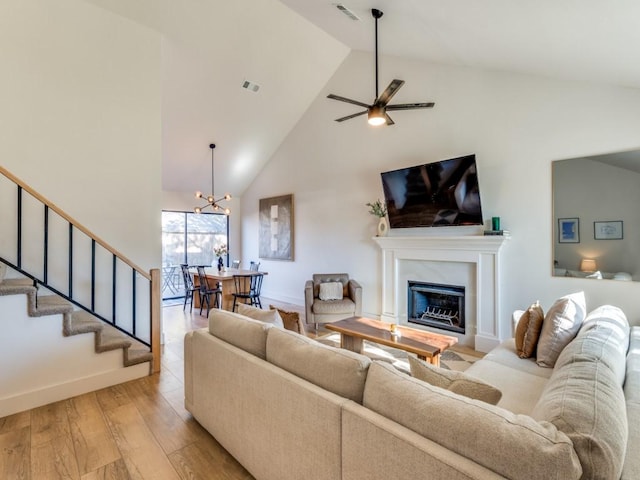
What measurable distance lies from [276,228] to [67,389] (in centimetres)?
495

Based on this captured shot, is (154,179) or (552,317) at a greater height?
(154,179)

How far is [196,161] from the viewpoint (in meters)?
6.82

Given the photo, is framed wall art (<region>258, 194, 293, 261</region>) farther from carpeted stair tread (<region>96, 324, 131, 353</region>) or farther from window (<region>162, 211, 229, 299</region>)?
carpeted stair tread (<region>96, 324, 131, 353</region>)

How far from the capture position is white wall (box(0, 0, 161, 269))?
3.24 metres

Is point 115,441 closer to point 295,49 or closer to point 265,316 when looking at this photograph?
point 265,316

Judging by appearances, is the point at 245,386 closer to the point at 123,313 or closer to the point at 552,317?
the point at 552,317

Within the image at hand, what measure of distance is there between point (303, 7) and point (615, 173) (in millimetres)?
3895

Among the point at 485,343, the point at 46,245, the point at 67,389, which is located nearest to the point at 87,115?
the point at 46,245

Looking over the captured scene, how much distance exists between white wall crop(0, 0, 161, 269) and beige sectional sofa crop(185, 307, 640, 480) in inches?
88.0

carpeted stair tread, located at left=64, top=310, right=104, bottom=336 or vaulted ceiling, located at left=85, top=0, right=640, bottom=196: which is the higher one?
vaulted ceiling, located at left=85, top=0, right=640, bottom=196

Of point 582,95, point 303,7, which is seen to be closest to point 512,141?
point 582,95

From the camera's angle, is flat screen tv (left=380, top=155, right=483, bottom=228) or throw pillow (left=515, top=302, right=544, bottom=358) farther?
flat screen tv (left=380, top=155, right=483, bottom=228)

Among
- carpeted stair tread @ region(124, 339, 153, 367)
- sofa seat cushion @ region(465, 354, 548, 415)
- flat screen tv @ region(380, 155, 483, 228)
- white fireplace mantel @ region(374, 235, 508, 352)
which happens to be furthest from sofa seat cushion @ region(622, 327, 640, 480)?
carpeted stair tread @ region(124, 339, 153, 367)

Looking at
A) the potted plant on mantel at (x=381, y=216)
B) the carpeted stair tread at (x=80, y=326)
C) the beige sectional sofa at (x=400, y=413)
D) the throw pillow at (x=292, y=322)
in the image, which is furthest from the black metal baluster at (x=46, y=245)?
the potted plant on mantel at (x=381, y=216)
